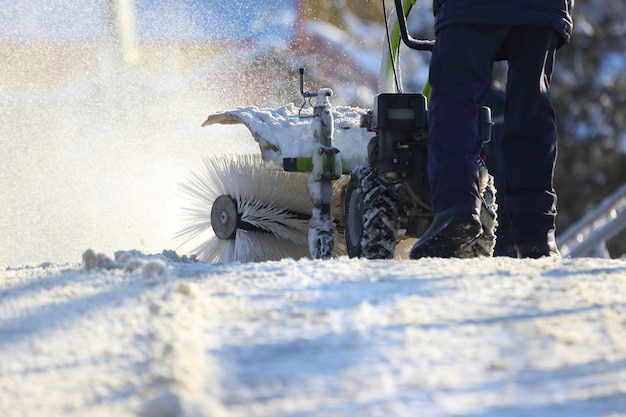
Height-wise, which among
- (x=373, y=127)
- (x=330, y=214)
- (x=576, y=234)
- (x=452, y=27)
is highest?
(x=452, y=27)

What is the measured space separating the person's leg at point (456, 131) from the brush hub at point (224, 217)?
1569 mm

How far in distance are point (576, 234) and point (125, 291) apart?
6.22 meters

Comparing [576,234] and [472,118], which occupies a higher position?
[472,118]

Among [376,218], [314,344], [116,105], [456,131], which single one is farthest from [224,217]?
[314,344]

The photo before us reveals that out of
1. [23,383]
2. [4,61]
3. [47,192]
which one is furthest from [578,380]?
[4,61]

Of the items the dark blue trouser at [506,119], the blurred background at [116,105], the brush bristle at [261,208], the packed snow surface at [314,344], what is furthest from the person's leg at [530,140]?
the blurred background at [116,105]

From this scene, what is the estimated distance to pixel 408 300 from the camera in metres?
1.82

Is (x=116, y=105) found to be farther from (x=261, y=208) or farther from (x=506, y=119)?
(x=506, y=119)

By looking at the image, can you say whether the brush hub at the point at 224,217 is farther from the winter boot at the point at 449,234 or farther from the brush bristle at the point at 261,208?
the winter boot at the point at 449,234

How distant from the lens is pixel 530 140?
322 cm

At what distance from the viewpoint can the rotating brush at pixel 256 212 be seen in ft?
14.4

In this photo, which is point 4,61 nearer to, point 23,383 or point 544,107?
point 544,107

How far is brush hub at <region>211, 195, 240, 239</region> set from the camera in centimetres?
441

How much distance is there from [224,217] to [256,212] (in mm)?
176
